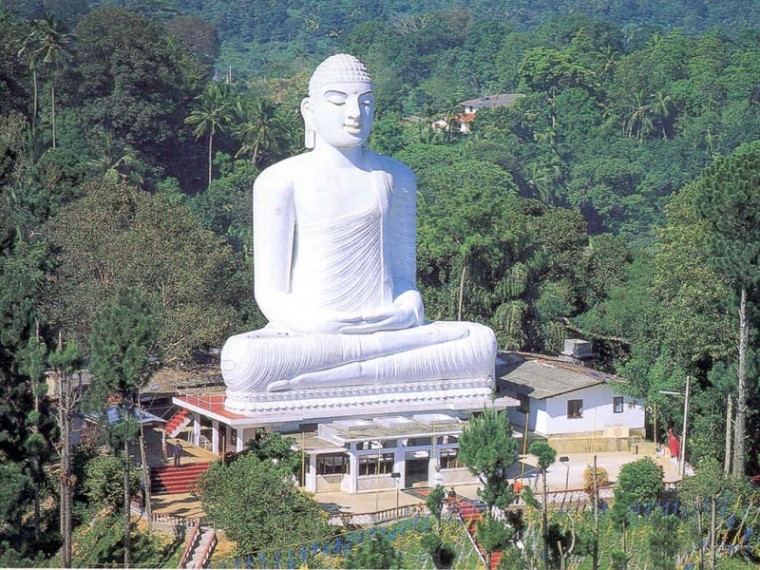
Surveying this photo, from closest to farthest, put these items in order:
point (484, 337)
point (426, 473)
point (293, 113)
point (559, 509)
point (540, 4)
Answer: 1. point (559, 509)
2. point (426, 473)
3. point (484, 337)
4. point (293, 113)
5. point (540, 4)

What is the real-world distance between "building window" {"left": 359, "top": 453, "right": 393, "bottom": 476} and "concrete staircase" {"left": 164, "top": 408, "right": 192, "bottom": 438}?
3.41 m

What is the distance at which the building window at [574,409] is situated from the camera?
26.2 m

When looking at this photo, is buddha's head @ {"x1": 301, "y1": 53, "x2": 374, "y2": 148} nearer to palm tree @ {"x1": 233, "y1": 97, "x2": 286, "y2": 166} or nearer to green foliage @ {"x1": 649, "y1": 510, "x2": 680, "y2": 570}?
green foliage @ {"x1": 649, "y1": 510, "x2": 680, "y2": 570}

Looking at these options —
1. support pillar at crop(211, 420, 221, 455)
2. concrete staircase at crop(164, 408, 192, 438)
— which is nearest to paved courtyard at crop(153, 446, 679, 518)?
support pillar at crop(211, 420, 221, 455)

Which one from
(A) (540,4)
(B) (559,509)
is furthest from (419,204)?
(A) (540,4)

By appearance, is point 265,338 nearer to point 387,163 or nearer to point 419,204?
point 387,163

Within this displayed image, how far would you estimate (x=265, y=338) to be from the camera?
24.5 m

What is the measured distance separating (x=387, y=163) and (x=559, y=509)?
5752 mm

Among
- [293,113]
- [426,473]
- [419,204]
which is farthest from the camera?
[293,113]

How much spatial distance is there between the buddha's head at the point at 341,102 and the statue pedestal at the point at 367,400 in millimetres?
3206

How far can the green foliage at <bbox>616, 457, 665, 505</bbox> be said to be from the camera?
74.8 feet

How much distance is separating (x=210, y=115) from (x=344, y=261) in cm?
2442

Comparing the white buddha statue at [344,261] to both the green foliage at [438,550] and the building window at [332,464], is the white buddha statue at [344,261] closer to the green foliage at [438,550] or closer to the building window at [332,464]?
the building window at [332,464]

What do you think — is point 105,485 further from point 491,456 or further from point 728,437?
point 728,437
